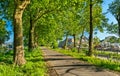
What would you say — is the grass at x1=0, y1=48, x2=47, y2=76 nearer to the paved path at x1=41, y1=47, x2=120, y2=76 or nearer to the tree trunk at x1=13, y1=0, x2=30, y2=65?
the tree trunk at x1=13, y1=0, x2=30, y2=65

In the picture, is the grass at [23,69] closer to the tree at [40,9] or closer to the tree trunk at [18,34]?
the tree trunk at [18,34]

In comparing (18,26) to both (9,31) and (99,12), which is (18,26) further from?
(9,31)

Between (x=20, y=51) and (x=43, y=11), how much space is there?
24.5m

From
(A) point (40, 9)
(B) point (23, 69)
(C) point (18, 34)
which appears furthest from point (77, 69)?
(A) point (40, 9)

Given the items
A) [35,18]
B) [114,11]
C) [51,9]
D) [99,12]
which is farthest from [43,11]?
[114,11]

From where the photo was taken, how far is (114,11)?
8275 cm

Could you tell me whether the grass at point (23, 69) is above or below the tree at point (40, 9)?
below

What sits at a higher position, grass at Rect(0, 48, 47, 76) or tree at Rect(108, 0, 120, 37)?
tree at Rect(108, 0, 120, 37)

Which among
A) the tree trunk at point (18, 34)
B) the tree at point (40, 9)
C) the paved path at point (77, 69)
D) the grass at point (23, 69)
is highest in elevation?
the tree at point (40, 9)

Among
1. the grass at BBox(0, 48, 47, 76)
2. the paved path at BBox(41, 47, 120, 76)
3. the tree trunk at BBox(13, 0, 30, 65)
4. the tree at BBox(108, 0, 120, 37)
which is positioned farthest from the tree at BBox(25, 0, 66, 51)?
the tree at BBox(108, 0, 120, 37)

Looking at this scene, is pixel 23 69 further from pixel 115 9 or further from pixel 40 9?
pixel 115 9

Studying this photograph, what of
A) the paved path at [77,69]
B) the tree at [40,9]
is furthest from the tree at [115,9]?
the paved path at [77,69]

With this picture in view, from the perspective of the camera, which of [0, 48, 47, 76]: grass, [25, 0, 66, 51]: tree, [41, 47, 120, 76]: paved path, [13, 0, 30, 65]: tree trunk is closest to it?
[0, 48, 47, 76]: grass

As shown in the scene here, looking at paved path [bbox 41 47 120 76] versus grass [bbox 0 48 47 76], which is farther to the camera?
paved path [bbox 41 47 120 76]
